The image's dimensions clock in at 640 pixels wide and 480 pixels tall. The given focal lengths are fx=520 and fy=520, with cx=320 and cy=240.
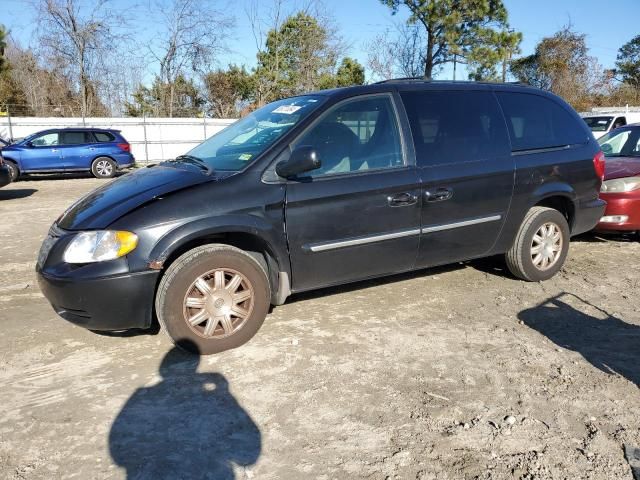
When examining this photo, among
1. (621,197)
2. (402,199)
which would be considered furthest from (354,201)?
(621,197)

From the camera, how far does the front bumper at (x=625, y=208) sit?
6.12 meters

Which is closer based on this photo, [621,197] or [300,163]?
[300,163]

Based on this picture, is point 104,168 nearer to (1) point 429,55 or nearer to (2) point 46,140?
(2) point 46,140

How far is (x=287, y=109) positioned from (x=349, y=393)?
2.33m

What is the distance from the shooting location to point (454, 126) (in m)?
4.37

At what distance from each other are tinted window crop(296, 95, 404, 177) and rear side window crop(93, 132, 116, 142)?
14.4 m

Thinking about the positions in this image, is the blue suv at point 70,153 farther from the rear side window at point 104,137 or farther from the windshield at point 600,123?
the windshield at point 600,123

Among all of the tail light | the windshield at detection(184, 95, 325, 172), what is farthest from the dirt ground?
the windshield at detection(184, 95, 325, 172)

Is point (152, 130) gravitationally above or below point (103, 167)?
above

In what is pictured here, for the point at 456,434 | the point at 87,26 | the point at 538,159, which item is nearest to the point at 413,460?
the point at 456,434

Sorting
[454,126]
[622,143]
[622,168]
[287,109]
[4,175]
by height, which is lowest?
[4,175]

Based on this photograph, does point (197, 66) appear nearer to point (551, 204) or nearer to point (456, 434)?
point (551, 204)

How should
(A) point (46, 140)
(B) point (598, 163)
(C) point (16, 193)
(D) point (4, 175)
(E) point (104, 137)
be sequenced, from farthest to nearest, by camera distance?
(E) point (104, 137) → (A) point (46, 140) → (C) point (16, 193) → (D) point (4, 175) → (B) point (598, 163)

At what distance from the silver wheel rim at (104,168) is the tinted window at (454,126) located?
14.2 metres
